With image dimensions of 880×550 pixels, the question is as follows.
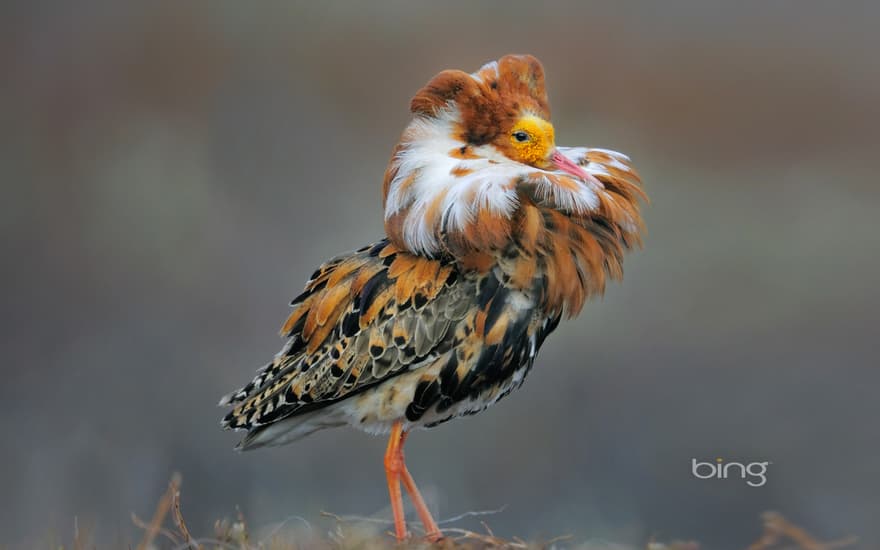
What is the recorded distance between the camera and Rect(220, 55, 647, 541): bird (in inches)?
102

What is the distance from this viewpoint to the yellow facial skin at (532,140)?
102 inches

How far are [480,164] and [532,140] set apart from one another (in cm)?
15

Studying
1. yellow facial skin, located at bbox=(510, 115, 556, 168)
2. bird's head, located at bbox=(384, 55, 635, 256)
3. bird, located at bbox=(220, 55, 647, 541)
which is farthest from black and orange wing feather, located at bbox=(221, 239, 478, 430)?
yellow facial skin, located at bbox=(510, 115, 556, 168)

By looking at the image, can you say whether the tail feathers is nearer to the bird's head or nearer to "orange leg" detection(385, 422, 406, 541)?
"orange leg" detection(385, 422, 406, 541)

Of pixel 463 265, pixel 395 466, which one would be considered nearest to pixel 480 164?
pixel 463 265

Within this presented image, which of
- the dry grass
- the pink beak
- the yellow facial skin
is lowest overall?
the dry grass

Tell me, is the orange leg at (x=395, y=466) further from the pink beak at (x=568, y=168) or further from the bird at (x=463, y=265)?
the pink beak at (x=568, y=168)

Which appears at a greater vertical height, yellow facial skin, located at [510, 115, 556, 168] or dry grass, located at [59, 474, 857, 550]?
yellow facial skin, located at [510, 115, 556, 168]

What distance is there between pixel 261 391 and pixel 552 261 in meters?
0.90

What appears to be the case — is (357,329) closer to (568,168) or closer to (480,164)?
(480,164)

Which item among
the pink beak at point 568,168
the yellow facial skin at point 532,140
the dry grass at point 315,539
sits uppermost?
the yellow facial skin at point 532,140

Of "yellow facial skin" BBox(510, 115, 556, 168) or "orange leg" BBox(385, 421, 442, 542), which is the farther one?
"orange leg" BBox(385, 421, 442, 542)

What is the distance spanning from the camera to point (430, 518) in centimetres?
275

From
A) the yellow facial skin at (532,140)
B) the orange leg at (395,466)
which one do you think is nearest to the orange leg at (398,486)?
the orange leg at (395,466)
